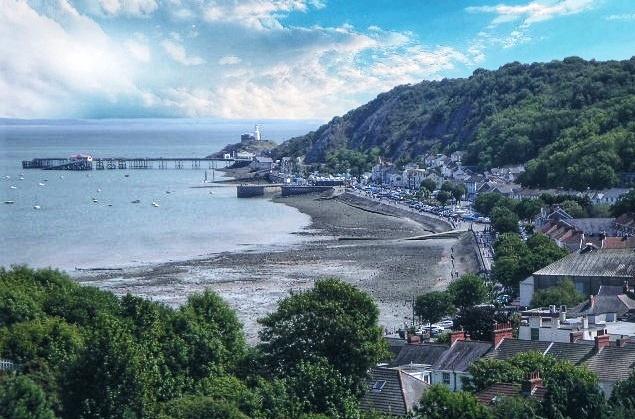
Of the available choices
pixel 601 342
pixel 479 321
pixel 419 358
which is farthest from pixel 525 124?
pixel 601 342

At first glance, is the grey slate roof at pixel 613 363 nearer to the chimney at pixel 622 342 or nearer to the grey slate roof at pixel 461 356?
the chimney at pixel 622 342

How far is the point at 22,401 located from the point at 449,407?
556cm

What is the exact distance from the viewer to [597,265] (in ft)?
113

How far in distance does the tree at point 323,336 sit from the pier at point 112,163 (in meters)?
131

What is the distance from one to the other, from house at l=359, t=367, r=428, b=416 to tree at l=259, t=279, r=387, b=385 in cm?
27

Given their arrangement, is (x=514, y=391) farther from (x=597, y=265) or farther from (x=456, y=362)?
(x=597, y=265)

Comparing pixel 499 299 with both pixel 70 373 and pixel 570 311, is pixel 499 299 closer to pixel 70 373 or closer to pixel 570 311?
pixel 570 311

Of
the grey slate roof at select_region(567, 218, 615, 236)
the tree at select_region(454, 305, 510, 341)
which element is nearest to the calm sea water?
the grey slate roof at select_region(567, 218, 615, 236)

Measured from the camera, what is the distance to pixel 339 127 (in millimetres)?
188375

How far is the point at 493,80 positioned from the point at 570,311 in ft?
383

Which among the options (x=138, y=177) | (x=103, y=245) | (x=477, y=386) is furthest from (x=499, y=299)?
(x=138, y=177)

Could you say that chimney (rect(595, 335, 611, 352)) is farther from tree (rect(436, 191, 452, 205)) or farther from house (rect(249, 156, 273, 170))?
house (rect(249, 156, 273, 170))

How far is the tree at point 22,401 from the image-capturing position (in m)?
13.9

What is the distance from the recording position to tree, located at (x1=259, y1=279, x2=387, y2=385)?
59.2 ft
